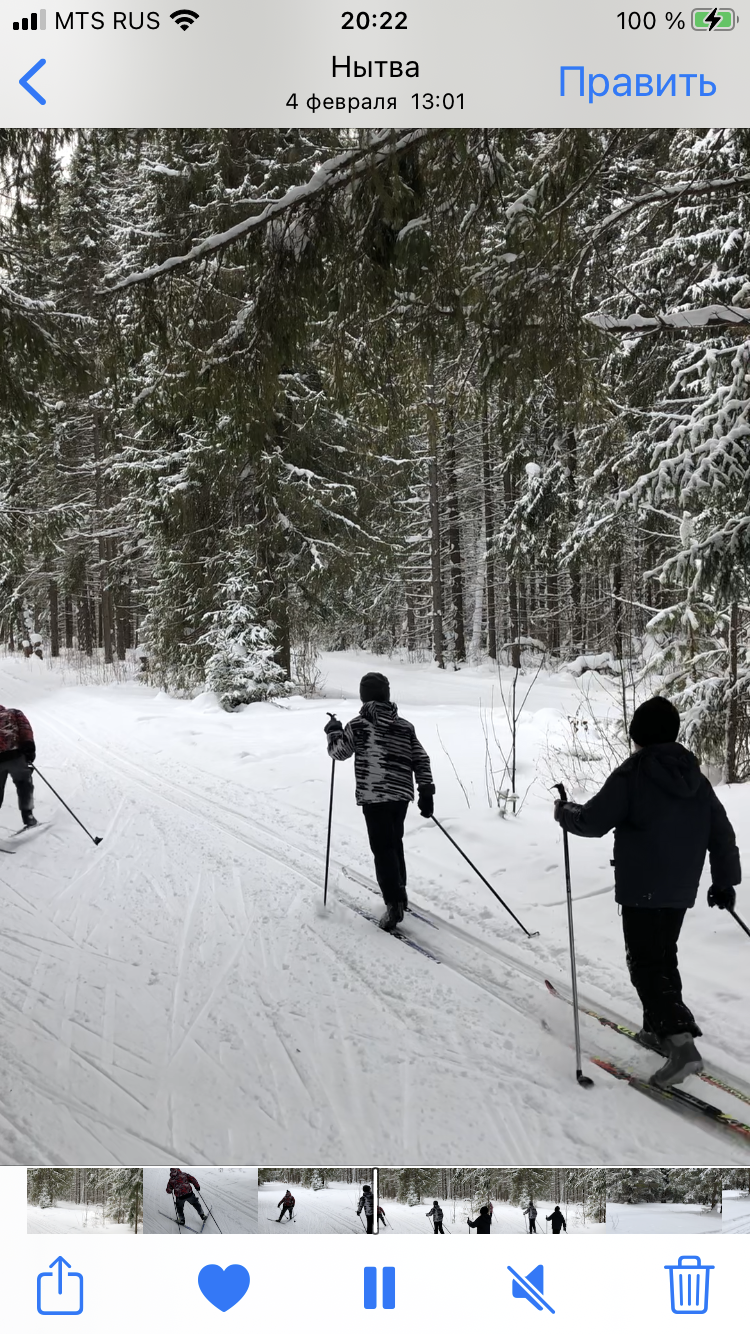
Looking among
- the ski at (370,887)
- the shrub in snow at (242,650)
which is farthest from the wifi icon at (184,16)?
the ski at (370,887)

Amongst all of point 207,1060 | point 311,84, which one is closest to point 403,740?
point 207,1060

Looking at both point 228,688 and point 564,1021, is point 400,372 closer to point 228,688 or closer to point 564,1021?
point 228,688

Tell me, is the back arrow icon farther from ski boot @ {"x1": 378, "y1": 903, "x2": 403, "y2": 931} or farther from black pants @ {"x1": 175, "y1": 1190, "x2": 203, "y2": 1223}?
ski boot @ {"x1": 378, "y1": 903, "x2": 403, "y2": 931}

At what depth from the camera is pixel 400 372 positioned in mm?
3498

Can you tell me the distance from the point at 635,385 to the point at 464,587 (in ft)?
4.53

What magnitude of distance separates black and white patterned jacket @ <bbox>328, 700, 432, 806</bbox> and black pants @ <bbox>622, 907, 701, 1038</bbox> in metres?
1.41

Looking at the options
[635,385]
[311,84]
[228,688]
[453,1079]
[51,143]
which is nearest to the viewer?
[311,84]

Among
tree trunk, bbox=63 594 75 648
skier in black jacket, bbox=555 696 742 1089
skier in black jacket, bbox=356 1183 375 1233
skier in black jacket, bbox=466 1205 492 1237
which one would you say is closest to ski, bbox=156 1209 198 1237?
skier in black jacket, bbox=356 1183 375 1233

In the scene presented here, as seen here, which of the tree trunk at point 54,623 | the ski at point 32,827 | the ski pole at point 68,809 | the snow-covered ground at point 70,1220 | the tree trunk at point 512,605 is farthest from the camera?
the tree trunk at point 54,623

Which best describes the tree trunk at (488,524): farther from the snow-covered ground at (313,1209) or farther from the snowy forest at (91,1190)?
the snowy forest at (91,1190)

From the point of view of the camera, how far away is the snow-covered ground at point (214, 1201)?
1.87 m

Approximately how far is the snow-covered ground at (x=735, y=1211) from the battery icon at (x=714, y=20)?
338 centimetres

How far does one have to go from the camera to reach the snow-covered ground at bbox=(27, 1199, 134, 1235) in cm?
182
